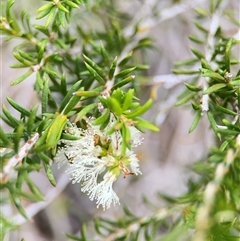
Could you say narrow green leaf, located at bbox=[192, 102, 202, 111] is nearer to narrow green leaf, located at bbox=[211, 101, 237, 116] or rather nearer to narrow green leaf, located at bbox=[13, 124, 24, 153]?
narrow green leaf, located at bbox=[211, 101, 237, 116]

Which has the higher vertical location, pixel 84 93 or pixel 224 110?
pixel 84 93

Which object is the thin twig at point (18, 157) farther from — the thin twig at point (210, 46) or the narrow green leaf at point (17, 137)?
the thin twig at point (210, 46)

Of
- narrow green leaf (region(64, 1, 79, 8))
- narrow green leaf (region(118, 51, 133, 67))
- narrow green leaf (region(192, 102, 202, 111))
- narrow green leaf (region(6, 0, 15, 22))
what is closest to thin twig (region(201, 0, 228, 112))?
narrow green leaf (region(192, 102, 202, 111))

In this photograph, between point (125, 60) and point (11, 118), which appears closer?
point (11, 118)

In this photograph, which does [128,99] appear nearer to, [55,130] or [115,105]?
[115,105]

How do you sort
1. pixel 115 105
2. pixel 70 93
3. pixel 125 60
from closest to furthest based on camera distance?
pixel 115 105, pixel 70 93, pixel 125 60

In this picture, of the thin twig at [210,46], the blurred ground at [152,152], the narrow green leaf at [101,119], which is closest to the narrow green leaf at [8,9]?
the narrow green leaf at [101,119]

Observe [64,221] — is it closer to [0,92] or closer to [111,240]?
[0,92]

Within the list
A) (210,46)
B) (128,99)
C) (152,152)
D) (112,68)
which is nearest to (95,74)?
(112,68)

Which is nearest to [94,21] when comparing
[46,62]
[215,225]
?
[46,62]

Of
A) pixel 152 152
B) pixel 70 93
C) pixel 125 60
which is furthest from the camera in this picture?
pixel 152 152
